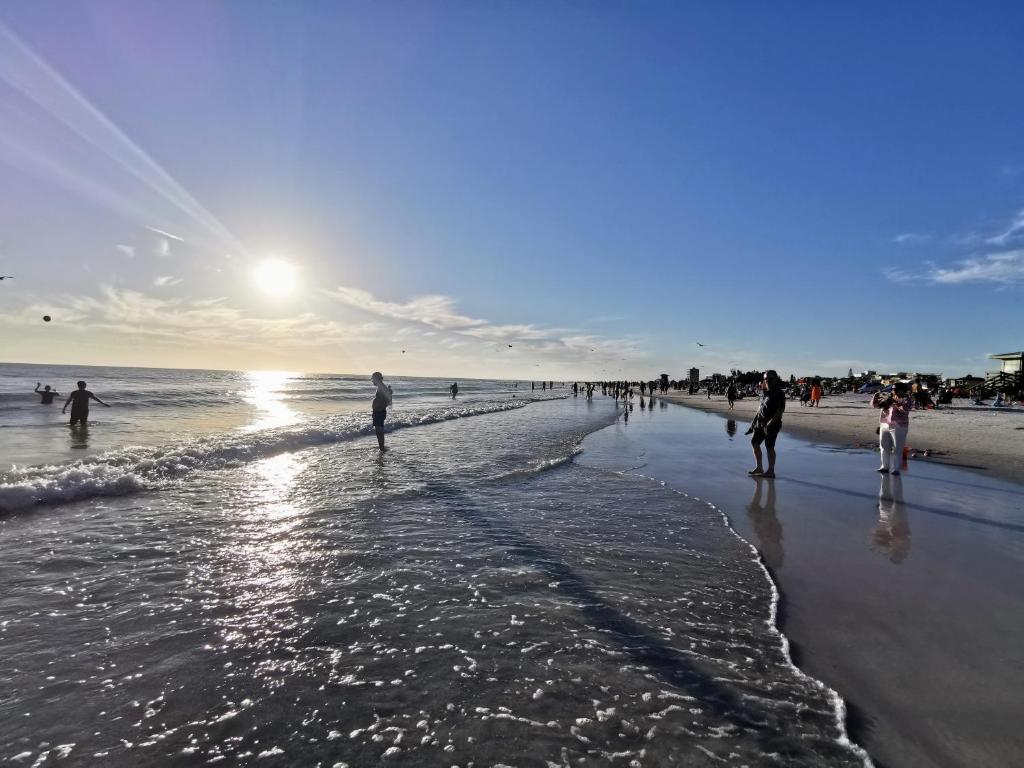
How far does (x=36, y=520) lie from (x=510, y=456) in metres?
10.1

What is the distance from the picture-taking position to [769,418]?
428 inches

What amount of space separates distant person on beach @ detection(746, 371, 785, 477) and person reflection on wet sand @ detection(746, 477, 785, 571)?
1.13 metres

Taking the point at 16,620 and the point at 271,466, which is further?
the point at 271,466

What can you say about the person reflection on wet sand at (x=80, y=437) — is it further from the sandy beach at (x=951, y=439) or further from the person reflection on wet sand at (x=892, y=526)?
the sandy beach at (x=951, y=439)

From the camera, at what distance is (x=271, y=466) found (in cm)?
1279

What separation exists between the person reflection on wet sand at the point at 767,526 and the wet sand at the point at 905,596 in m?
0.02

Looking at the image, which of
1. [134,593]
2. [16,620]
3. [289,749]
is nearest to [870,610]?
[289,749]

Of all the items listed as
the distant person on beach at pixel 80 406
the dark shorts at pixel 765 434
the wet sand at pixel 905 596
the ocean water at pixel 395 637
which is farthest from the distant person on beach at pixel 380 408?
the distant person on beach at pixel 80 406

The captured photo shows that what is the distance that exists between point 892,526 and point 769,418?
4347 millimetres

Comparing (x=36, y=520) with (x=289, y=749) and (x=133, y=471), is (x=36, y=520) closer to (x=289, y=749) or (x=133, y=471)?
(x=133, y=471)

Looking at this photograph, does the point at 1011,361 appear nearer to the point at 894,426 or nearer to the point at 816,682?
the point at 894,426

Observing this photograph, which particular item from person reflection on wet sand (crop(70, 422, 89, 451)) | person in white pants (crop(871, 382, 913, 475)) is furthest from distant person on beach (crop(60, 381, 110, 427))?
person in white pants (crop(871, 382, 913, 475))

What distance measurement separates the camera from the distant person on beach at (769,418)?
10617 mm

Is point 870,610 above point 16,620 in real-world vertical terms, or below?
above
